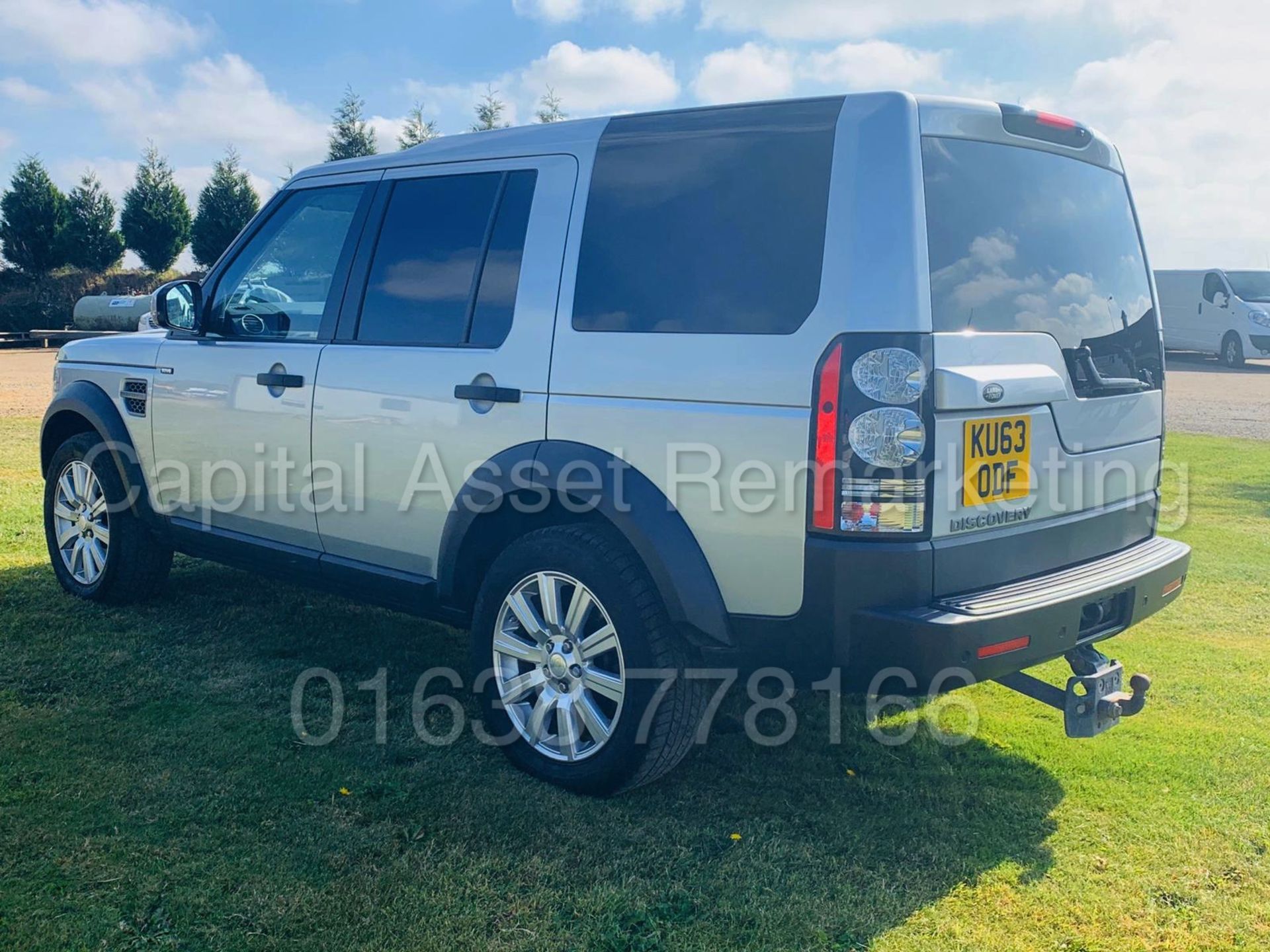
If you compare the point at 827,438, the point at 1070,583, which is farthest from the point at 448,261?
the point at 1070,583

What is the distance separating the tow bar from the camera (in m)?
3.45

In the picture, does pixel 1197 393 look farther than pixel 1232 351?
No

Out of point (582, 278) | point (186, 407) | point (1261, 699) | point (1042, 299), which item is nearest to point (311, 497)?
point (186, 407)

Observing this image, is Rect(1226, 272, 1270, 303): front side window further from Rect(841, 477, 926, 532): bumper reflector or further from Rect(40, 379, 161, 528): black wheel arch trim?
Rect(841, 477, 926, 532): bumper reflector

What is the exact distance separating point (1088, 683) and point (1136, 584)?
13.7 inches

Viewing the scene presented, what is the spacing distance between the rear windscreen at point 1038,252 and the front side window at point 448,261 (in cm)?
144

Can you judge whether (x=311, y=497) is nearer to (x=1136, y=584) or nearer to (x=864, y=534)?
(x=864, y=534)

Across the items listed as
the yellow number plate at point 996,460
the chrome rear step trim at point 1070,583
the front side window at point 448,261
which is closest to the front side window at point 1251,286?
the chrome rear step trim at point 1070,583

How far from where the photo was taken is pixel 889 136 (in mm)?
3023

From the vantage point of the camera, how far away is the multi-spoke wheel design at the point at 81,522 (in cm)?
539

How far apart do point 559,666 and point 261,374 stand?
1878 mm

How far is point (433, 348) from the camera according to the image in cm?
393

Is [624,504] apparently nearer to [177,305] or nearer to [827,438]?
[827,438]

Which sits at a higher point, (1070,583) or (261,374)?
(261,374)
